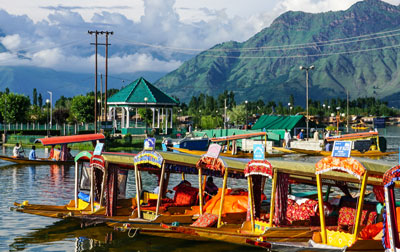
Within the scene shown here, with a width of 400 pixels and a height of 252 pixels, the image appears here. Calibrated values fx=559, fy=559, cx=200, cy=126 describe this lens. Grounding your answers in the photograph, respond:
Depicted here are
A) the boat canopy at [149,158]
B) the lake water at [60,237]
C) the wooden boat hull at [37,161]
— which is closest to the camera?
the boat canopy at [149,158]

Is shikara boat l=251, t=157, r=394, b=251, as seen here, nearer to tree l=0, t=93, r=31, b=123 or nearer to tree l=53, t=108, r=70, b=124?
tree l=0, t=93, r=31, b=123

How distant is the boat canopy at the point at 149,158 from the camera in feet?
63.6

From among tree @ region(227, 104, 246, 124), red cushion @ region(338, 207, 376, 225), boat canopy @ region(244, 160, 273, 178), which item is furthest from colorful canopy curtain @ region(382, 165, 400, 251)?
tree @ region(227, 104, 246, 124)

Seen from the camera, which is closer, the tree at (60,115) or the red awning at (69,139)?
the red awning at (69,139)

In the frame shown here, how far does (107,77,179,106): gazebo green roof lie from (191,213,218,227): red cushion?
58014 millimetres

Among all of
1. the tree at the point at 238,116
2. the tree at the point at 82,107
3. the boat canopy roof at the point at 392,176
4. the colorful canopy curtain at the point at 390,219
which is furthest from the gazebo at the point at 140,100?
the boat canopy roof at the point at 392,176

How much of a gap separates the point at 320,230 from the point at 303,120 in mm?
60975

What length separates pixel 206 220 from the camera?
1888cm

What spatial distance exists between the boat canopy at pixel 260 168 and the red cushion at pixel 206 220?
252cm

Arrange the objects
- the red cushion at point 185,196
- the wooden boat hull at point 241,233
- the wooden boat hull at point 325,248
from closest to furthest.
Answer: the wooden boat hull at point 325,248 → the wooden boat hull at point 241,233 → the red cushion at point 185,196

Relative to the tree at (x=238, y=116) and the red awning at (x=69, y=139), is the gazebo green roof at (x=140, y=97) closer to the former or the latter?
the red awning at (x=69, y=139)

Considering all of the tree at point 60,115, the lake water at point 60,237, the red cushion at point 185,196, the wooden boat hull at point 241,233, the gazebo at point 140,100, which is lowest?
the lake water at point 60,237

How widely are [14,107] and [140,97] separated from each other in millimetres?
24871

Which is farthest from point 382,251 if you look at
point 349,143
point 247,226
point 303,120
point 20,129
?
point 20,129
